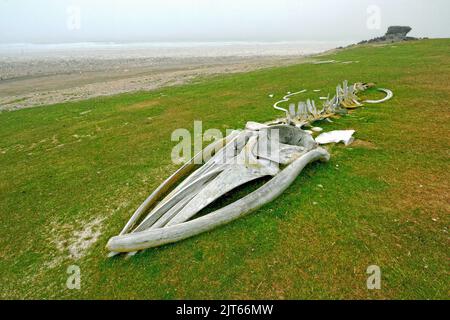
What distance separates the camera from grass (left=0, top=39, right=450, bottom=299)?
3854 mm

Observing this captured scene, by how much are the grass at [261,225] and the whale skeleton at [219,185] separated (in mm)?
239

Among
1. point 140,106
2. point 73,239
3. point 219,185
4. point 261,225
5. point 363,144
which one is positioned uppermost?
point 140,106

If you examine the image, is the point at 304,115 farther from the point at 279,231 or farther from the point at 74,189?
the point at 74,189

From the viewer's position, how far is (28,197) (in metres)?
6.90

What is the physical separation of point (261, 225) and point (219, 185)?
108 cm

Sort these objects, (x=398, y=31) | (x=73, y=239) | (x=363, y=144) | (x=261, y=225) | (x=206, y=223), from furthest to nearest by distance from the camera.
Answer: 1. (x=398, y=31)
2. (x=363, y=144)
3. (x=73, y=239)
4. (x=261, y=225)
5. (x=206, y=223)

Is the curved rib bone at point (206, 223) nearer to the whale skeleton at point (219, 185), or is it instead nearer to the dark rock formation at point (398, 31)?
the whale skeleton at point (219, 185)

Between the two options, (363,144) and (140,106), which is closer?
(363,144)

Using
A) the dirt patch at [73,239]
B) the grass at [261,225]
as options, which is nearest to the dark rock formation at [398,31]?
the grass at [261,225]

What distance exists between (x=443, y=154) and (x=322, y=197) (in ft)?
13.5

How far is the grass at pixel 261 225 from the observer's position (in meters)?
3.85

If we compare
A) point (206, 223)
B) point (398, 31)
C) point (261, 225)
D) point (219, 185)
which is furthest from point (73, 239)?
point (398, 31)

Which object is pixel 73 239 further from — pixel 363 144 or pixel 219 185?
pixel 363 144

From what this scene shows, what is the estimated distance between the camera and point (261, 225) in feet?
15.9
